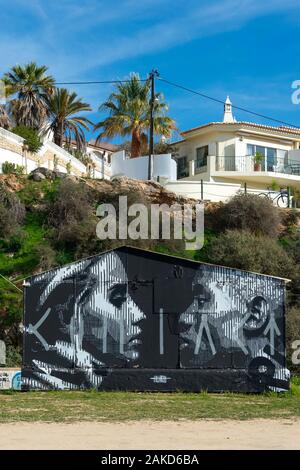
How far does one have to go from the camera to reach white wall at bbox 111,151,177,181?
46.5 metres

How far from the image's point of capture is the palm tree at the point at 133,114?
50.9m

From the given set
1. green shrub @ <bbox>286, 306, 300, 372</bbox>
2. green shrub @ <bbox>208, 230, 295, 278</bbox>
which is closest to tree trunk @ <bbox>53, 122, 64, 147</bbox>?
green shrub @ <bbox>208, 230, 295, 278</bbox>

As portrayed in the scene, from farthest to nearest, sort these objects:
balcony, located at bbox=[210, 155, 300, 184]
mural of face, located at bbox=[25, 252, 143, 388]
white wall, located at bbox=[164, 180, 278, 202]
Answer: balcony, located at bbox=[210, 155, 300, 184], white wall, located at bbox=[164, 180, 278, 202], mural of face, located at bbox=[25, 252, 143, 388]

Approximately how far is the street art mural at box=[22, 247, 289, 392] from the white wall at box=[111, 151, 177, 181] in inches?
896

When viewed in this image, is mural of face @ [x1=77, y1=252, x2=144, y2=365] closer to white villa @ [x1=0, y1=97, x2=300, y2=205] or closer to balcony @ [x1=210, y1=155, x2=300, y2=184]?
white villa @ [x1=0, y1=97, x2=300, y2=205]

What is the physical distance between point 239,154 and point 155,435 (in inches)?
1590

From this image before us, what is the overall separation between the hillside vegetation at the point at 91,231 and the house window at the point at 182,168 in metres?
12.8

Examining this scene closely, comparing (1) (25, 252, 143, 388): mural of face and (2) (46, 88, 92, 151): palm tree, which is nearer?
(1) (25, 252, 143, 388): mural of face

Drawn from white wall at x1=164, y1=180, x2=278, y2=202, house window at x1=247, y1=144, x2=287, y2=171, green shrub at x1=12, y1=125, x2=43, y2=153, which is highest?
house window at x1=247, y1=144, x2=287, y2=171

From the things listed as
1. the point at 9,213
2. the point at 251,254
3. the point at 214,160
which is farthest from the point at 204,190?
the point at 9,213

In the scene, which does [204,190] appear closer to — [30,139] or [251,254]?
[251,254]

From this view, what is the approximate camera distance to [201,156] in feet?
179

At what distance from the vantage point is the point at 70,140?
57.9 metres
